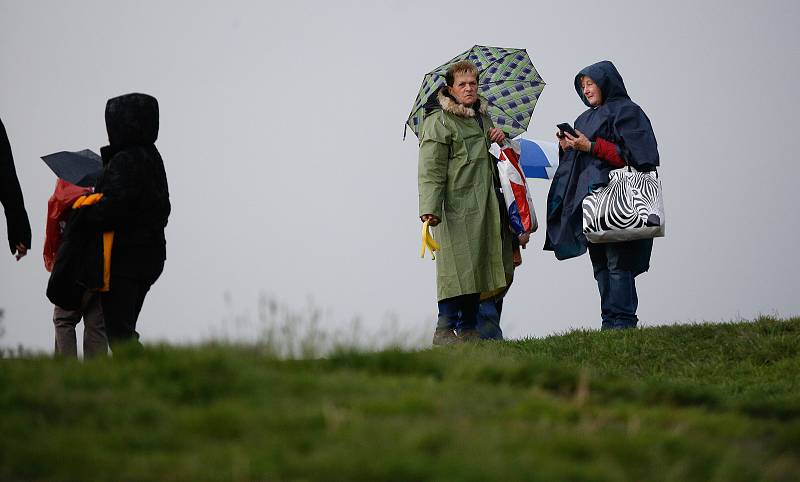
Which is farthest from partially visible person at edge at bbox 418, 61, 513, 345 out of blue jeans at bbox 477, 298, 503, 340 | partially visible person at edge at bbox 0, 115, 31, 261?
partially visible person at edge at bbox 0, 115, 31, 261

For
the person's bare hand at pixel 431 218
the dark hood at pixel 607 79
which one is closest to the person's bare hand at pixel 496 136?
the person's bare hand at pixel 431 218

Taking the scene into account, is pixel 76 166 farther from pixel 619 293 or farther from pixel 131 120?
pixel 619 293

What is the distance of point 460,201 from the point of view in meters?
10.9

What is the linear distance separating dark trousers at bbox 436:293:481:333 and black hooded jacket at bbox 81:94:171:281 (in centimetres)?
348

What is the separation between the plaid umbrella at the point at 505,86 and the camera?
39.0 feet

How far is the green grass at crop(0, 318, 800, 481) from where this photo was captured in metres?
4.43

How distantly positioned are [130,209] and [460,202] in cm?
364

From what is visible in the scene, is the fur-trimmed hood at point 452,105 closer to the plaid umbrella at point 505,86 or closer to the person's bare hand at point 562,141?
the plaid umbrella at point 505,86

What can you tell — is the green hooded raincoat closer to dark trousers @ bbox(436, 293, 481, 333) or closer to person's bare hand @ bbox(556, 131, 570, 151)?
dark trousers @ bbox(436, 293, 481, 333)

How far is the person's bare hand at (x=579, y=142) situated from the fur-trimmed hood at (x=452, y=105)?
2.64 feet

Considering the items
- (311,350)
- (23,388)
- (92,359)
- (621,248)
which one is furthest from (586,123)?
(23,388)

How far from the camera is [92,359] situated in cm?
612

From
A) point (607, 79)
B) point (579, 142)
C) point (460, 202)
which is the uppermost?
point (607, 79)

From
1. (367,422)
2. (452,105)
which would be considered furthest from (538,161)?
(367,422)
